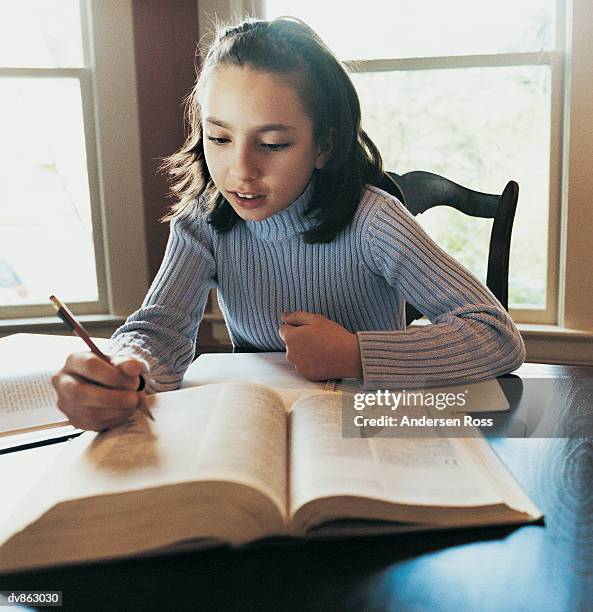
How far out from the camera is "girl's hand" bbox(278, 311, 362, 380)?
0.96m

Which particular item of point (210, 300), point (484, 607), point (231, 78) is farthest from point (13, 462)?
point (210, 300)

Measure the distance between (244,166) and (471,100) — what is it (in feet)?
5.27

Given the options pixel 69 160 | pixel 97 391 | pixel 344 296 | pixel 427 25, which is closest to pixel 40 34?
pixel 69 160

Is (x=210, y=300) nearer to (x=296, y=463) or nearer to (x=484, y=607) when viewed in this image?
(x=296, y=463)

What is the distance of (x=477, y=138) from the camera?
244 cm

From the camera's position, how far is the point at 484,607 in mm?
475

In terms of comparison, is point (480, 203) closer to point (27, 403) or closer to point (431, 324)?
point (431, 324)

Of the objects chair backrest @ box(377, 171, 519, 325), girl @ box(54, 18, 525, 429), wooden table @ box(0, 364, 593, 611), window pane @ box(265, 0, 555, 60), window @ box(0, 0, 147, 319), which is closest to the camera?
wooden table @ box(0, 364, 593, 611)

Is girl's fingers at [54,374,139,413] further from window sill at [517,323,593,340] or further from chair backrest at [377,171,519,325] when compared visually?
window sill at [517,323,593,340]

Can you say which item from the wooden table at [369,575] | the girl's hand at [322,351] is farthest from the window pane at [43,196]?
the wooden table at [369,575]

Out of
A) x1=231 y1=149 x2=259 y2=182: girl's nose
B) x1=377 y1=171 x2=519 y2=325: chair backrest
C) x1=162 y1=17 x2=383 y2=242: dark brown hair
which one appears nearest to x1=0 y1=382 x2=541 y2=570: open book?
x1=231 y1=149 x2=259 y2=182: girl's nose

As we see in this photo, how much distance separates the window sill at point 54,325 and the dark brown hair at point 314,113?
1420 millimetres

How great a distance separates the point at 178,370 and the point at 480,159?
1694 millimetres

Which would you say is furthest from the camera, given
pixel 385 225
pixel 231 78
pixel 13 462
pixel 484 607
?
pixel 385 225
